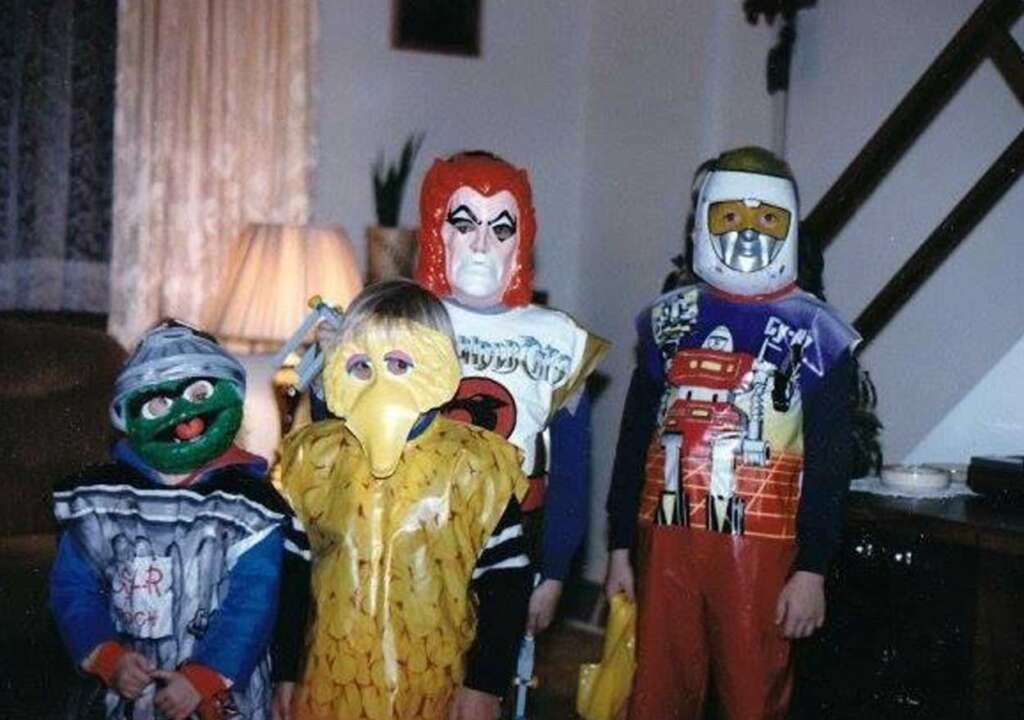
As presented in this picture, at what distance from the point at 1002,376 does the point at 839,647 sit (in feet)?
2.94

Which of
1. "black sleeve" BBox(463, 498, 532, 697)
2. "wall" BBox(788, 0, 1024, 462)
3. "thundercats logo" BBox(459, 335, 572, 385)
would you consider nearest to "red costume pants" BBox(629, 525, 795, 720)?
"thundercats logo" BBox(459, 335, 572, 385)

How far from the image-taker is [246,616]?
6.22 feet

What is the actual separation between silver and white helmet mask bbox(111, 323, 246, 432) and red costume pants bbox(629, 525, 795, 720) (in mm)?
821

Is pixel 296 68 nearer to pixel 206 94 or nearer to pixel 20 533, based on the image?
pixel 206 94

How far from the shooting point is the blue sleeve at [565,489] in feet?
7.49

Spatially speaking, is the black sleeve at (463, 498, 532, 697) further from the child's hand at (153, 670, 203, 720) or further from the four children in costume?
the child's hand at (153, 670, 203, 720)

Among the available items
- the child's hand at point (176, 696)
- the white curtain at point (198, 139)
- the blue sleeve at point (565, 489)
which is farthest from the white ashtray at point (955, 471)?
the white curtain at point (198, 139)

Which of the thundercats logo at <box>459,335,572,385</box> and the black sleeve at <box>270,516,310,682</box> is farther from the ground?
the thundercats logo at <box>459,335,572,385</box>

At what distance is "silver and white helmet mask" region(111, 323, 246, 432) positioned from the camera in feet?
6.31

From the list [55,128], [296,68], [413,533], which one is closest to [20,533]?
[55,128]

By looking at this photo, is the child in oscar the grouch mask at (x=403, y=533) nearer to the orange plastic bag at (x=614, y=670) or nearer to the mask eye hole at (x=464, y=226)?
the mask eye hole at (x=464, y=226)

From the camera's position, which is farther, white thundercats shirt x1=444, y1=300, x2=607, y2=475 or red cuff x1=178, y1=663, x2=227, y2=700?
white thundercats shirt x1=444, y1=300, x2=607, y2=475

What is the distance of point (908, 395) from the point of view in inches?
138

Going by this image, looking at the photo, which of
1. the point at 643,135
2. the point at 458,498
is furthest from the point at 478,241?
the point at 643,135
